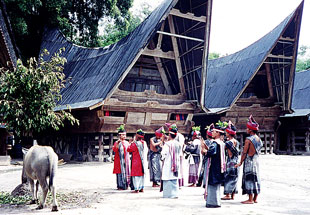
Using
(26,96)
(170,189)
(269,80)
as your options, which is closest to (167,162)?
(170,189)

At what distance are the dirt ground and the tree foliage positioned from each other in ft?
59.6

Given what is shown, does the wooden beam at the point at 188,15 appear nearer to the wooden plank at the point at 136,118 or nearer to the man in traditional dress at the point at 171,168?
the wooden plank at the point at 136,118

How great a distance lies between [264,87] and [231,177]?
1738 centimetres

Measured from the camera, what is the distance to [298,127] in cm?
2512

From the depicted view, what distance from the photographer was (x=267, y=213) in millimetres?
6664

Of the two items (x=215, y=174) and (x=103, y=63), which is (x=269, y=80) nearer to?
(x=103, y=63)

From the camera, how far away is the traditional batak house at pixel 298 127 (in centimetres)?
2461

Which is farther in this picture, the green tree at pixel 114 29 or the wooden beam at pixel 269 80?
the green tree at pixel 114 29

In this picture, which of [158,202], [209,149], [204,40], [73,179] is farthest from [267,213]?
[204,40]

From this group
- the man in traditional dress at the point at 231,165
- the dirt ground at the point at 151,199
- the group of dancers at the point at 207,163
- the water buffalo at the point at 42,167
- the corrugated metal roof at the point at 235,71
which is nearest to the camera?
the dirt ground at the point at 151,199

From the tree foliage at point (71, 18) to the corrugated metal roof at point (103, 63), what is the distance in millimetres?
5130

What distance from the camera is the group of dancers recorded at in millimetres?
7523

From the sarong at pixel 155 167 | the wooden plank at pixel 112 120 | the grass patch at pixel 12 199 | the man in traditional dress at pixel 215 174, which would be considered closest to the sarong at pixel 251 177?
the man in traditional dress at pixel 215 174

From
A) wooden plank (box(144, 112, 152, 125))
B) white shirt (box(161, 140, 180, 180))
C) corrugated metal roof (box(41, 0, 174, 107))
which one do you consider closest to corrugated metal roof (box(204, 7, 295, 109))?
wooden plank (box(144, 112, 152, 125))
